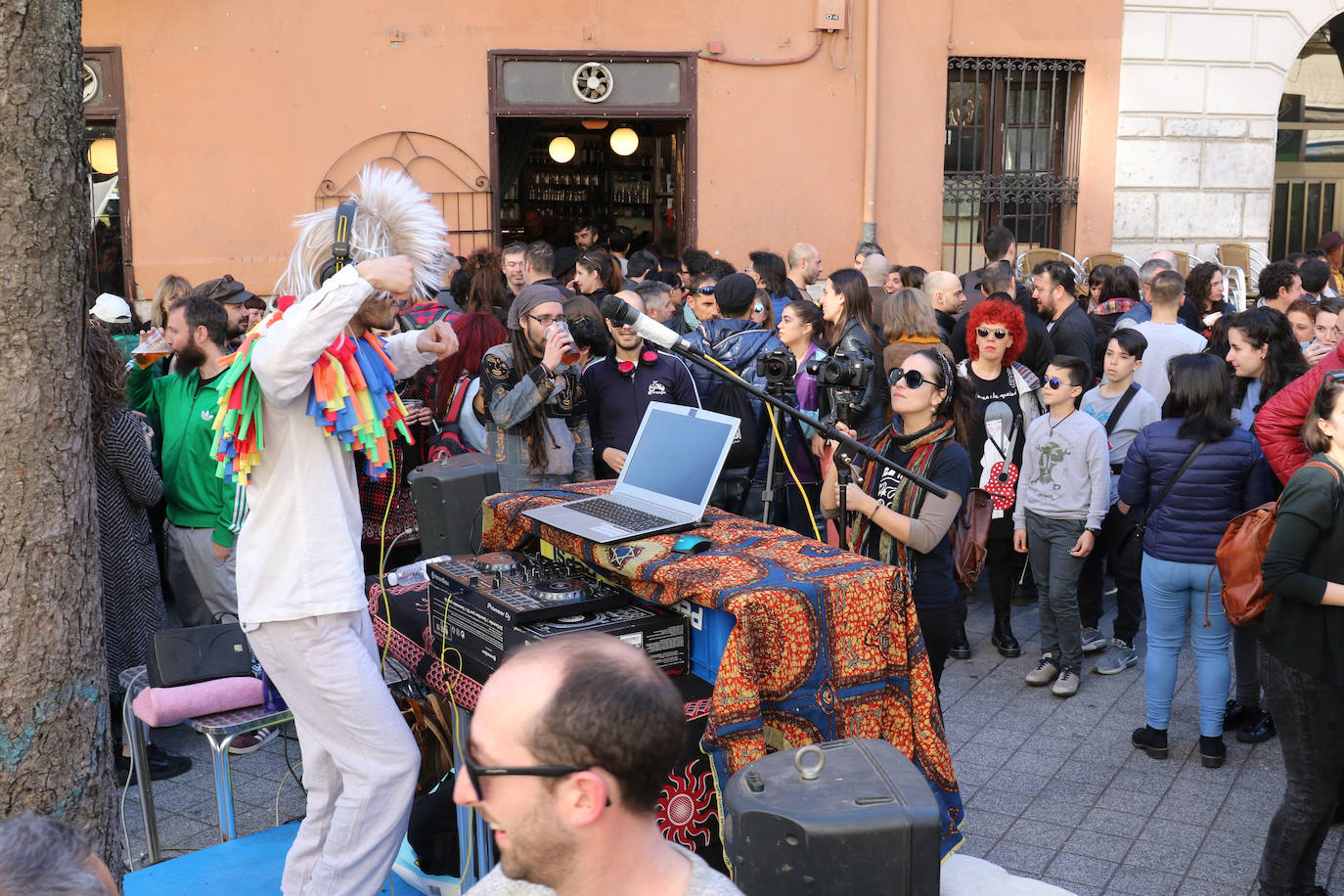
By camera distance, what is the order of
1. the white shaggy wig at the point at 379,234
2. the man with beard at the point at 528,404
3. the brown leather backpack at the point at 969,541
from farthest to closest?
the brown leather backpack at the point at 969,541, the man with beard at the point at 528,404, the white shaggy wig at the point at 379,234

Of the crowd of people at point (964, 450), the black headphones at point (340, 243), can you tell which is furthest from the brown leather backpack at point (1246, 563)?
the black headphones at point (340, 243)

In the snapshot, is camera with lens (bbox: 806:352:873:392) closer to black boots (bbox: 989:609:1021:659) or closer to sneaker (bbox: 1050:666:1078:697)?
sneaker (bbox: 1050:666:1078:697)

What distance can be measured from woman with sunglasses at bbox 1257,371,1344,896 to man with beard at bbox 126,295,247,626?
405 centimetres

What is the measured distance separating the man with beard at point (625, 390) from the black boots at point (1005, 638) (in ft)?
6.51

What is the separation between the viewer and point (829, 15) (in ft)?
36.7

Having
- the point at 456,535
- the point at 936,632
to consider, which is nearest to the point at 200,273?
the point at 456,535

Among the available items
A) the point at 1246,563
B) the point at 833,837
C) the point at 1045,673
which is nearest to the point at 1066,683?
the point at 1045,673

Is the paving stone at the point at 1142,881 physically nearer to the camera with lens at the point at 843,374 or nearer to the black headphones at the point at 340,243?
the camera with lens at the point at 843,374

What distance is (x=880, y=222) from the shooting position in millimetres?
11719

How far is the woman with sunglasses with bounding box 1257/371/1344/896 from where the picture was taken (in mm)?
3656

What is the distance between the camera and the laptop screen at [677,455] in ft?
11.9

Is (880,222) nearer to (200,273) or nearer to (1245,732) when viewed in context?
(200,273)

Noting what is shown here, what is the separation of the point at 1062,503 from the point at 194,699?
3811 mm

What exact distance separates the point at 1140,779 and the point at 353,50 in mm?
8653
